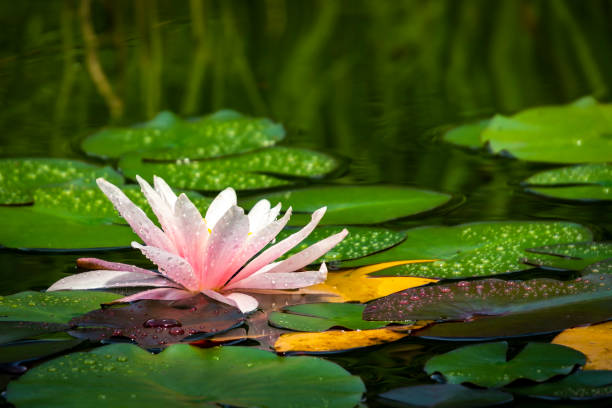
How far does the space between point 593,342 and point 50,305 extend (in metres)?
0.82

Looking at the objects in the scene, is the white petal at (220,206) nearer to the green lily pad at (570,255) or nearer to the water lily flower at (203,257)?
the water lily flower at (203,257)

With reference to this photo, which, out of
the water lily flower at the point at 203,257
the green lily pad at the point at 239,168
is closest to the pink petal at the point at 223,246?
the water lily flower at the point at 203,257

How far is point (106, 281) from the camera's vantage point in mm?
1383

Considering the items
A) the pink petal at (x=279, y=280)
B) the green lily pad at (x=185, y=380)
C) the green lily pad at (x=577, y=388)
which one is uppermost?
the pink petal at (x=279, y=280)

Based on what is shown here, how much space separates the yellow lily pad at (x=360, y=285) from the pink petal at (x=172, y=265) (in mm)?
213

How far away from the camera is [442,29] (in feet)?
15.3

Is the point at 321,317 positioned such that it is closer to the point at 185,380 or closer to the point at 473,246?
the point at 185,380

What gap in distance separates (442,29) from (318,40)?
706 millimetres

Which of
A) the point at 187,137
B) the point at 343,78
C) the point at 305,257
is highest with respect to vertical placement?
the point at 343,78

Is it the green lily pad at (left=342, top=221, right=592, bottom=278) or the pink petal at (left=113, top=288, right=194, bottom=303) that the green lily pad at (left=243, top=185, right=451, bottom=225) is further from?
the pink petal at (left=113, top=288, right=194, bottom=303)

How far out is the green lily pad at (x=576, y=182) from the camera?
2043 mm

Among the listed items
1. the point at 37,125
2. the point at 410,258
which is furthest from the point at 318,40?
the point at 410,258

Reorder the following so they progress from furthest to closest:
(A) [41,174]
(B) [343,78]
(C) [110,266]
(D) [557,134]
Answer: (B) [343,78] → (D) [557,134] → (A) [41,174] → (C) [110,266]

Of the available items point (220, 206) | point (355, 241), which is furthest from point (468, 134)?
point (220, 206)
